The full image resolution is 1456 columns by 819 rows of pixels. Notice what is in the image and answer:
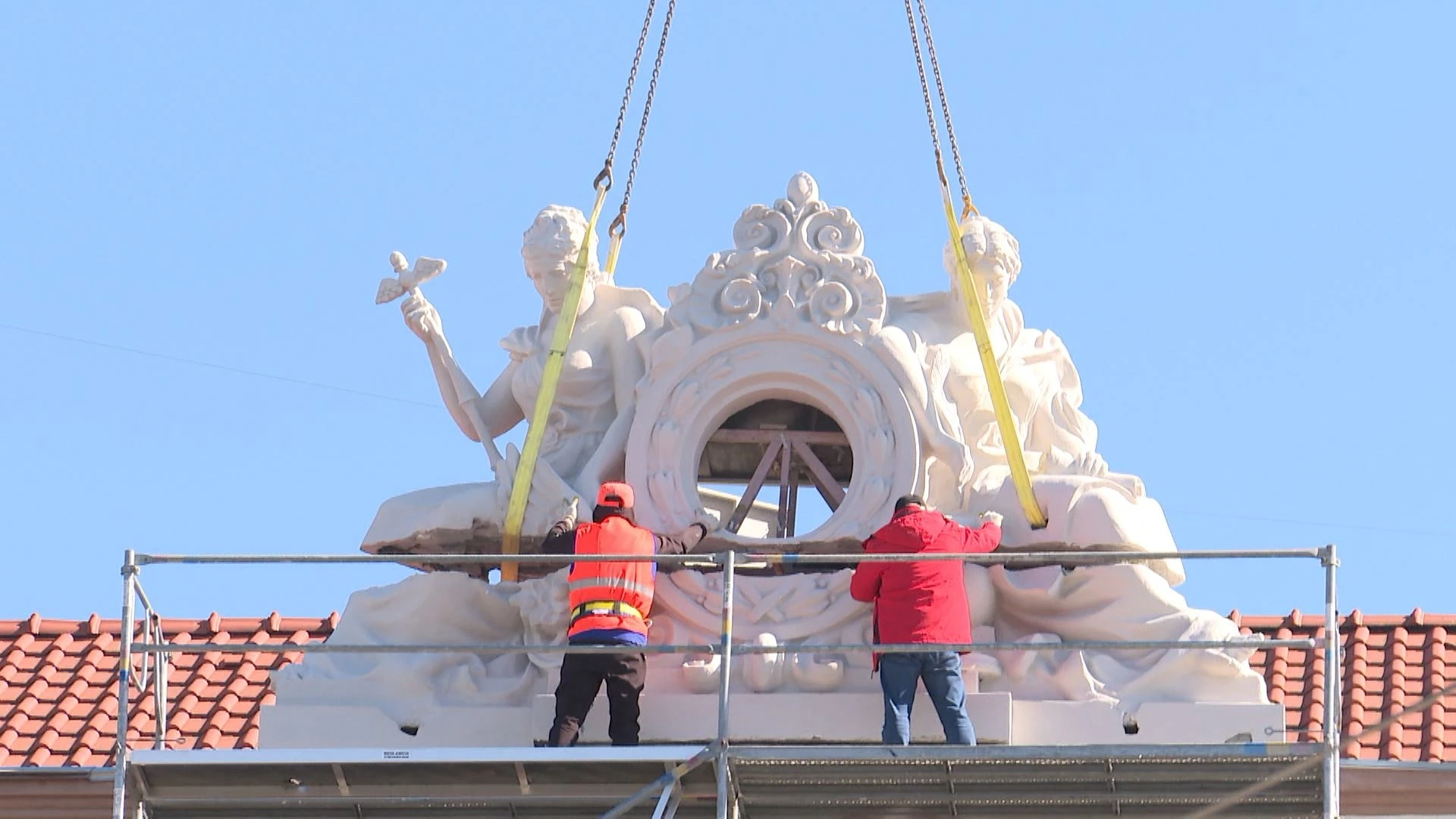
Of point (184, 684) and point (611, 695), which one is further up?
point (184, 684)

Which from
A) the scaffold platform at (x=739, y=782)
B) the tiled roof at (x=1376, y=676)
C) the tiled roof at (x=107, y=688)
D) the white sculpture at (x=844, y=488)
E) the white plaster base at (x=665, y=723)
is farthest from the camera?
the tiled roof at (x=107, y=688)

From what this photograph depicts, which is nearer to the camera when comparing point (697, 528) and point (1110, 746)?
point (1110, 746)

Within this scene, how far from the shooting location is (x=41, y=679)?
84.4ft

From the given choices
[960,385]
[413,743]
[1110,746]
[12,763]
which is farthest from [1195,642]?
[12,763]

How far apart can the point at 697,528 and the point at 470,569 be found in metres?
1.45

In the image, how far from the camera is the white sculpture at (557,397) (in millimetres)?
20562

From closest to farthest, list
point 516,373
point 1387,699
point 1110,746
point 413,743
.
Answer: point 1110,746 → point 413,743 → point 516,373 → point 1387,699

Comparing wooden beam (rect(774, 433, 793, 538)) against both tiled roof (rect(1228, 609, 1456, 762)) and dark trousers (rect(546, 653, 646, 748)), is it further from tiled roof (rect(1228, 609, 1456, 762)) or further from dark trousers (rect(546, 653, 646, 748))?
tiled roof (rect(1228, 609, 1456, 762))

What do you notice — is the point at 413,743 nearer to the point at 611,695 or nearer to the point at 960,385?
the point at 611,695

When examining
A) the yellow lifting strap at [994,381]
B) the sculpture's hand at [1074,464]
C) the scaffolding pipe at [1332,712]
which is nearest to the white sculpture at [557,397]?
the yellow lifting strap at [994,381]

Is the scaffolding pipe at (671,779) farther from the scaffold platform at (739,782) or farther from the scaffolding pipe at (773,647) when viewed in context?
the scaffolding pipe at (773,647)

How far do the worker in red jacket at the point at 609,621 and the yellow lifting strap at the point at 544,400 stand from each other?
1.07 meters

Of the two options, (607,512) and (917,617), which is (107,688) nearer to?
(607,512)

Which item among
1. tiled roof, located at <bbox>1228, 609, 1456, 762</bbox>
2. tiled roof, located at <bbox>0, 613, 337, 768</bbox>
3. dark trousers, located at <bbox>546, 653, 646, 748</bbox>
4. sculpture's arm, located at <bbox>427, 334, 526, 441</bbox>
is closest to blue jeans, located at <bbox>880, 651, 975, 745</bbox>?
dark trousers, located at <bbox>546, 653, 646, 748</bbox>
